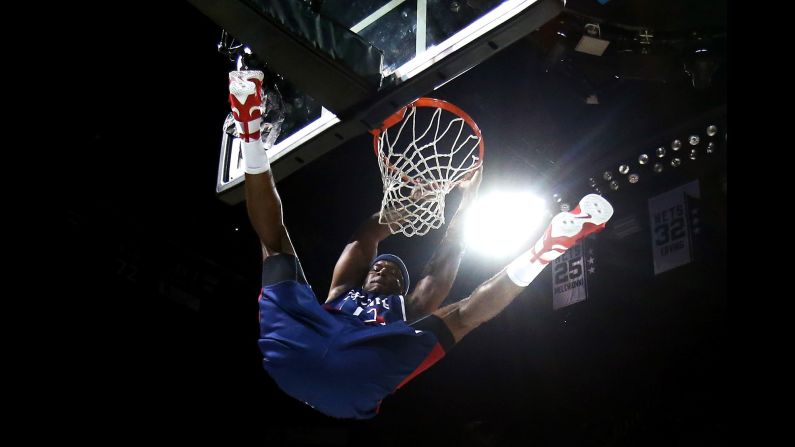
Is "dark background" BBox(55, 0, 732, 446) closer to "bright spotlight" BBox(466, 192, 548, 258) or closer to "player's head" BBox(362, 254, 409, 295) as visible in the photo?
"bright spotlight" BBox(466, 192, 548, 258)

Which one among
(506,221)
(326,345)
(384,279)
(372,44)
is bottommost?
(326,345)

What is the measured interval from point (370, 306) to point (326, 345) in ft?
1.46

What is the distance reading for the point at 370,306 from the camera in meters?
3.28

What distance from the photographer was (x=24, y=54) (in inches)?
177

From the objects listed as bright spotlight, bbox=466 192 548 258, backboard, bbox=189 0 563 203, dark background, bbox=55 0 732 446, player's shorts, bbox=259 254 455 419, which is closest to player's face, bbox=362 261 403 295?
player's shorts, bbox=259 254 455 419

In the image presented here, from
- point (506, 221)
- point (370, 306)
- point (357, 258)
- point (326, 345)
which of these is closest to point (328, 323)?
point (326, 345)

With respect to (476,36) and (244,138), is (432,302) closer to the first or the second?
(244,138)

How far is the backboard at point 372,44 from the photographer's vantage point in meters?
2.48

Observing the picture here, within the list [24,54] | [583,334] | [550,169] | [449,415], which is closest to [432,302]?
[550,169]

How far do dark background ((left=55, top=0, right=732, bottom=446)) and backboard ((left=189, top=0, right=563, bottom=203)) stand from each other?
56.3 inches

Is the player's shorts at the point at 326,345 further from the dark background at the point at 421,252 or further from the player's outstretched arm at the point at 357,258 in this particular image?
the dark background at the point at 421,252

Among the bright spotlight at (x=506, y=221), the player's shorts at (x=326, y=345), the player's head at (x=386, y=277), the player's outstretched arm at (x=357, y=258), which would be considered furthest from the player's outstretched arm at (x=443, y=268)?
the bright spotlight at (x=506, y=221)

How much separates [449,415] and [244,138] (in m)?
3.75

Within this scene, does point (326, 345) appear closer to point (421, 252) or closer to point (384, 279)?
point (384, 279)
